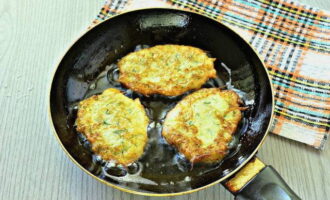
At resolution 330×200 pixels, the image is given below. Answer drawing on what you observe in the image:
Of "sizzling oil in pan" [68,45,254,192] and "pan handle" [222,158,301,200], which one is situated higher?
"sizzling oil in pan" [68,45,254,192]

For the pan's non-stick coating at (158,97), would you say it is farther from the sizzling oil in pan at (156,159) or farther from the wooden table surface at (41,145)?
the wooden table surface at (41,145)

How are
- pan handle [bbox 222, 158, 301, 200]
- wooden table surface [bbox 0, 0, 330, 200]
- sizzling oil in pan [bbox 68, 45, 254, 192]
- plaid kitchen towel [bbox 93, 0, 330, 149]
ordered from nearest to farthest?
pan handle [bbox 222, 158, 301, 200]
sizzling oil in pan [bbox 68, 45, 254, 192]
wooden table surface [bbox 0, 0, 330, 200]
plaid kitchen towel [bbox 93, 0, 330, 149]

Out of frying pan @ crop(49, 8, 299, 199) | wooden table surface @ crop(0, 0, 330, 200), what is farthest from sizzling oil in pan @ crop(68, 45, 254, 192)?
wooden table surface @ crop(0, 0, 330, 200)

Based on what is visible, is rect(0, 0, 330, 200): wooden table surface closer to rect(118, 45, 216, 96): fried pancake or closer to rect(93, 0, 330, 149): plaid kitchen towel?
rect(93, 0, 330, 149): plaid kitchen towel

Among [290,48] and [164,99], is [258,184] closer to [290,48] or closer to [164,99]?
[164,99]

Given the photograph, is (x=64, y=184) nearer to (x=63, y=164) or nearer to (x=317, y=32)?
(x=63, y=164)

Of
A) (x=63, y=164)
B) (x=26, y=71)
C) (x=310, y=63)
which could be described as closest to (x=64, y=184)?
(x=63, y=164)
